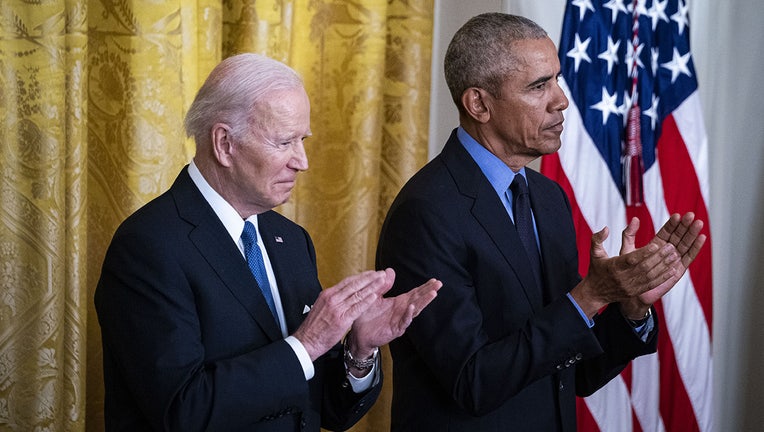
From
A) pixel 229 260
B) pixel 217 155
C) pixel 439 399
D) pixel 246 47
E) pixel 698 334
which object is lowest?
pixel 698 334

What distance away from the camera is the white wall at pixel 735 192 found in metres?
4.73

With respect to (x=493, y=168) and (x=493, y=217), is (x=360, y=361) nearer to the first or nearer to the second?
(x=493, y=217)

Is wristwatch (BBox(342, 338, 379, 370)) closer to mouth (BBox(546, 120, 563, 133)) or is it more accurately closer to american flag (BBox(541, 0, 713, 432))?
mouth (BBox(546, 120, 563, 133))

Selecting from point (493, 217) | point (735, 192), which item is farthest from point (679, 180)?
point (493, 217)

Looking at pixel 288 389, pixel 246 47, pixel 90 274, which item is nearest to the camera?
pixel 288 389

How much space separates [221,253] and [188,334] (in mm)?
219

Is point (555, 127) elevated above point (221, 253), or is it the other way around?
point (555, 127)

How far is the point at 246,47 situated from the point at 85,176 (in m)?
0.88

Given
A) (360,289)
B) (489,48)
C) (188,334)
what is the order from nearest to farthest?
(188,334) → (360,289) → (489,48)

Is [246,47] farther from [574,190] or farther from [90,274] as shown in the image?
[574,190]

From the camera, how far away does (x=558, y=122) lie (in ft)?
8.43

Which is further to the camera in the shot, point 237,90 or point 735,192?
point 735,192

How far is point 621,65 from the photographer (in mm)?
3998

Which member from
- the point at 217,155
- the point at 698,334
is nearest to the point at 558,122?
the point at 217,155
